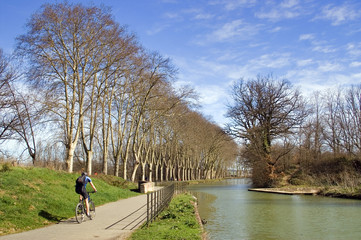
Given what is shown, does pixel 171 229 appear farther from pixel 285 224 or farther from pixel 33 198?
pixel 285 224

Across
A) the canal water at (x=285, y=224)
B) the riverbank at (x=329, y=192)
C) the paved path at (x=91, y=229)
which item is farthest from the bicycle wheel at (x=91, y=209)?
the riverbank at (x=329, y=192)

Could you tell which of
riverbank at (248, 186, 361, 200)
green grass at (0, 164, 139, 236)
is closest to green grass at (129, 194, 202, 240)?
green grass at (0, 164, 139, 236)

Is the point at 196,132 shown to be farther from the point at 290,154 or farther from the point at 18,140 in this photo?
the point at 18,140

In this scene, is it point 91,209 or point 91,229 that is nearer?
point 91,229

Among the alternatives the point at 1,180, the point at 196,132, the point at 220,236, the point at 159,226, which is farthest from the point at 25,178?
the point at 196,132

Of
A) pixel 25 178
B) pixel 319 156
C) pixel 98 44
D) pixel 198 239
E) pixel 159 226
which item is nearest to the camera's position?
pixel 198 239

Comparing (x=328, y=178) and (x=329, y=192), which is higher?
(x=328, y=178)

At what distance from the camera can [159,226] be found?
1161 centimetres

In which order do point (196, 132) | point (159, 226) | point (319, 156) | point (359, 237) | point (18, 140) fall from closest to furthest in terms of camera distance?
point (159, 226) < point (359, 237) < point (18, 140) < point (319, 156) < point (196, 132)

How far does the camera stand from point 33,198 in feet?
46.5

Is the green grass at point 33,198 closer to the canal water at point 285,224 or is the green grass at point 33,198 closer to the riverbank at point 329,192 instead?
the canal water at point 285,224

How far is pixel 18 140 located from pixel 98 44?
19.2m

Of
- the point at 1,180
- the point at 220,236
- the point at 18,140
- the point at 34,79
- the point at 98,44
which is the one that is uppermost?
the point at 98,44

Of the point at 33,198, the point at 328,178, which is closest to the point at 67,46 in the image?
the point at 33,198
